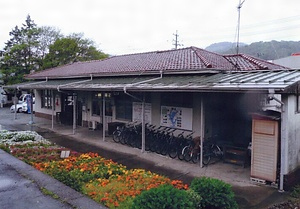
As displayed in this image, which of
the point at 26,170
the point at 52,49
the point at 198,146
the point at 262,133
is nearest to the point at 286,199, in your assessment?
the point at 262,133

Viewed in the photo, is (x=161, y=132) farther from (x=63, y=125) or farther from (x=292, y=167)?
(x=63, y=125)

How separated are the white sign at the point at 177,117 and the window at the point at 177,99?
0.53ft

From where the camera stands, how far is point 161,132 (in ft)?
35.2

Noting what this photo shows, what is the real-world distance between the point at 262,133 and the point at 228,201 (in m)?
3.08

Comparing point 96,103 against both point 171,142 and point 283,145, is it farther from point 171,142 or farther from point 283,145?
point 283,145

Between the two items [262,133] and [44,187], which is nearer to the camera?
[44,187]

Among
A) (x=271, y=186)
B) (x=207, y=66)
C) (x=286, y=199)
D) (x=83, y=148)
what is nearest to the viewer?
(x=286, y=199)

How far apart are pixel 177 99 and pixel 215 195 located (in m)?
6.65

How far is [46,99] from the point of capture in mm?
20297

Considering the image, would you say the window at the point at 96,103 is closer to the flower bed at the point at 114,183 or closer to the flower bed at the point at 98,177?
the flower bed at the point at 114,183

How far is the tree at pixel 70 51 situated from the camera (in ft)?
102

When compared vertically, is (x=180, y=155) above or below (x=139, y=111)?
below

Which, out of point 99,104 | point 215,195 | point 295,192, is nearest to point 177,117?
point 295,192

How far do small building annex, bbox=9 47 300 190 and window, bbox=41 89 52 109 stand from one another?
121 centimetres
